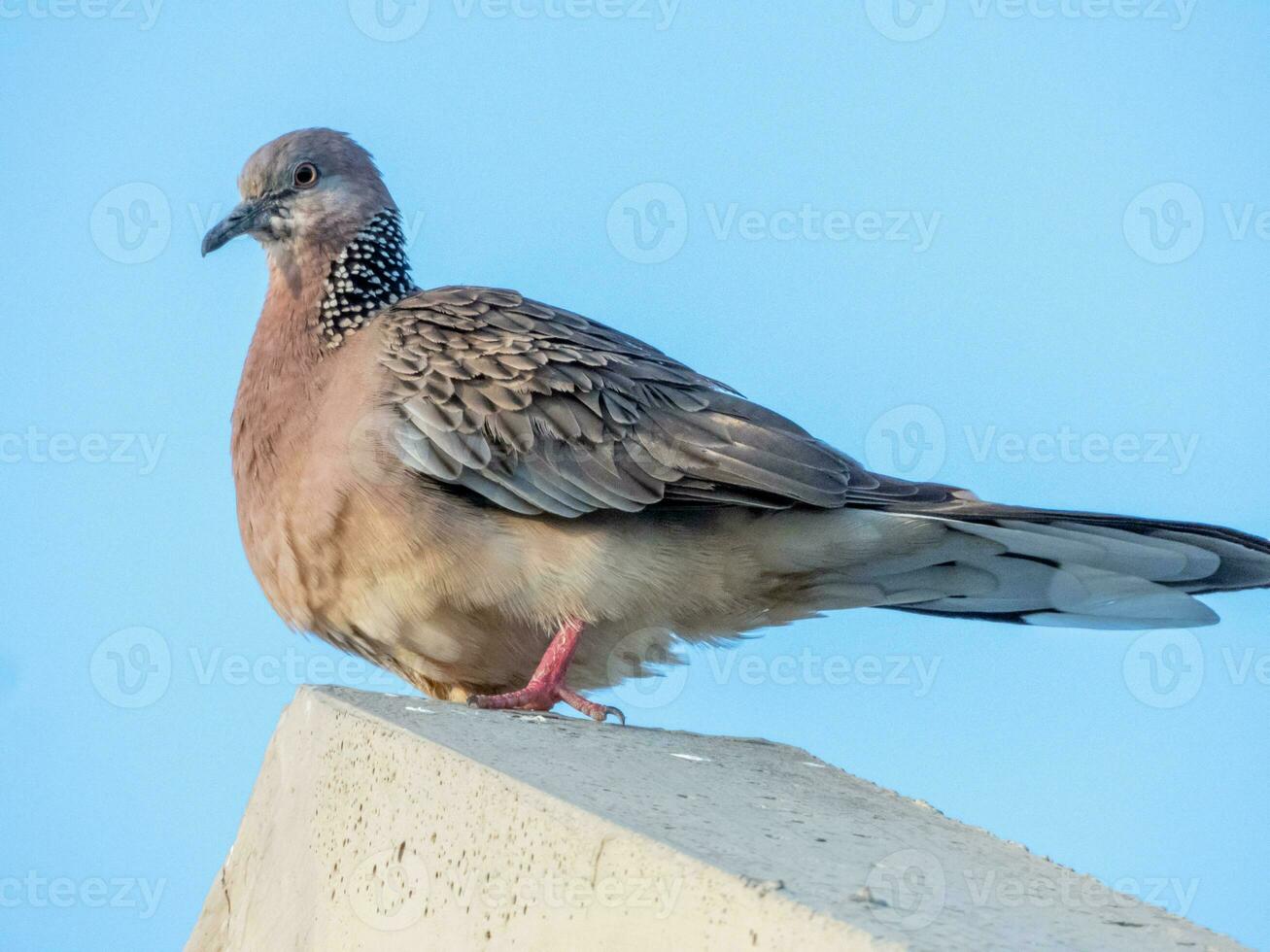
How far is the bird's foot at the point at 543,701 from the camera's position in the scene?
205 inches

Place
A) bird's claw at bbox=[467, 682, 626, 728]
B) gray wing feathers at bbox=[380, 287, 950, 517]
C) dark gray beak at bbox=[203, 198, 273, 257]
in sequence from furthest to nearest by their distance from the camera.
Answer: dark gray beak at bbox=[203, 198, 273, 257], gray wing feathers at bbox=[380, 287, 950, 517], bird's claw at bbox=[467, 682, 626, 728]

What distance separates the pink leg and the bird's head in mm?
2071

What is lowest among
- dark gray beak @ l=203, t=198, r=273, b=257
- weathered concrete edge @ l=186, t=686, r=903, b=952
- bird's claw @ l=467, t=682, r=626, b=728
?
weathered concrete edge @ l=186, t=686, r=903, b=952

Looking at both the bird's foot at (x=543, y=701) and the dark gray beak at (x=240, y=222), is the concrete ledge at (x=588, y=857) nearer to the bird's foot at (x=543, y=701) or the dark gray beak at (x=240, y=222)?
the bird's foot at (x=543, y=701)

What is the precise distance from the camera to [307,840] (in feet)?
12.6

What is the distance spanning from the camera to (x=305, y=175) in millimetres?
6504

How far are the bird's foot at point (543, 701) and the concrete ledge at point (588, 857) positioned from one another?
2.56ft

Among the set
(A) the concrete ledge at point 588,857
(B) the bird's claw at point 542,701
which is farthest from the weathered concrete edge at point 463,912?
(B) the bird's claw at point 542,701

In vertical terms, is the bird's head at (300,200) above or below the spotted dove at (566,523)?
above

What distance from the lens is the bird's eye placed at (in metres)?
6.49

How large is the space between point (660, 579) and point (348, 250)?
2065mm

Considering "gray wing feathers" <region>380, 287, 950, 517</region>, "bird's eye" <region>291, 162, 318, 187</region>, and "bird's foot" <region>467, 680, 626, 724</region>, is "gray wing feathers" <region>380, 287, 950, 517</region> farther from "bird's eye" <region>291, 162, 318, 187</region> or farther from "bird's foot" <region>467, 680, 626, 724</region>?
"bird's eye" <region>291, 162, 318, 187</region>

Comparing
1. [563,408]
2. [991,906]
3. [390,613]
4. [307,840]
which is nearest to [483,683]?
[390,613]

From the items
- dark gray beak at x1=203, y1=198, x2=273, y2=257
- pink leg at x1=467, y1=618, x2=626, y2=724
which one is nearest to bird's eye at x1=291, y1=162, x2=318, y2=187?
dark gray beak at x1=203, y1=198, x2=273, y2=257
